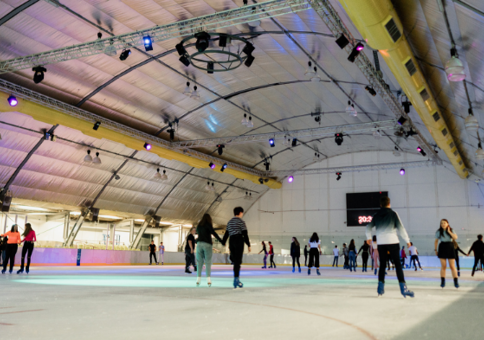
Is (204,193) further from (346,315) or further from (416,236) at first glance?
(346,315)

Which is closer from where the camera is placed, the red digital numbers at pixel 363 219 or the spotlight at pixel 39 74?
the spotlight at pixel 39 74

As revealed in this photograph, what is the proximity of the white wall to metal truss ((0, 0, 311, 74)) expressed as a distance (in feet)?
79.5

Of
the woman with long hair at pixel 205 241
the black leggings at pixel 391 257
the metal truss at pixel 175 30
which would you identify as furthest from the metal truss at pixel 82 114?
the black leggings at pixel 391 257

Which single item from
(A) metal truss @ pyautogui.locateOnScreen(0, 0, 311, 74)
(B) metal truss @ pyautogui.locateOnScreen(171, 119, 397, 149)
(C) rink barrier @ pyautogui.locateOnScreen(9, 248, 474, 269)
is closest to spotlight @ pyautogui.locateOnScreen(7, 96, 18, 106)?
(A) metal truss @ pyautogui.locateOnScreen(0, 0, 311, 74)

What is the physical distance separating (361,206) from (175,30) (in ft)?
85.0

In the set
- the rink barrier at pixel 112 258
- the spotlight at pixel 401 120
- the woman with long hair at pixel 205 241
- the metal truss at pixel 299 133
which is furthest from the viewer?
the rink barrier at pixel 112 258

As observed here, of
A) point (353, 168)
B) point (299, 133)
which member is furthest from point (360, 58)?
point (353, 168)

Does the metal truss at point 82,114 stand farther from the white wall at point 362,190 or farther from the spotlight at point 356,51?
the white wall at point 362,190

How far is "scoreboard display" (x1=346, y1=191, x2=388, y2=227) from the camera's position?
34219mm

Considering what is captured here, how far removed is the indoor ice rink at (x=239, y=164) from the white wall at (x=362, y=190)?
0.13 metres

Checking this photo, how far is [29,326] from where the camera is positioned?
3.62 meters

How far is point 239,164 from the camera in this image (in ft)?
108

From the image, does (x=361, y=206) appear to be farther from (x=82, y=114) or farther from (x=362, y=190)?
(x=82, y=114)

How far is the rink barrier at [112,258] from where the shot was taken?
→ 25.2m
